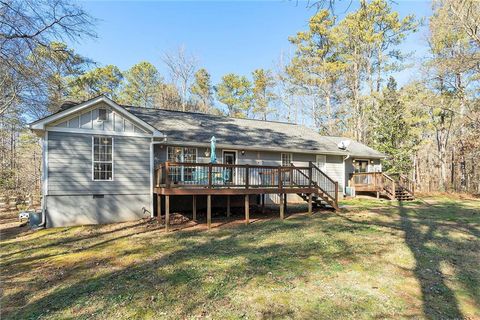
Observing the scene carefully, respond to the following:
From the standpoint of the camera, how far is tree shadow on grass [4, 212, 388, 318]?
4.41 metres

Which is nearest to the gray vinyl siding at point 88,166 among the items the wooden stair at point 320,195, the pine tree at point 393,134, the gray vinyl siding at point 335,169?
the wooden stair at point 320,195

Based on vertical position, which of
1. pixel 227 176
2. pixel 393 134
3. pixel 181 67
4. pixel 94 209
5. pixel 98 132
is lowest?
pixel 94 209

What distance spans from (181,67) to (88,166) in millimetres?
21849

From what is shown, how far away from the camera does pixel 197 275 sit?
548 cm

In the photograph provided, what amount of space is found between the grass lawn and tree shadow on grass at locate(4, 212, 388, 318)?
2 cm

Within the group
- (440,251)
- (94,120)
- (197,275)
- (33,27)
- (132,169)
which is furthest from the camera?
(132,169)

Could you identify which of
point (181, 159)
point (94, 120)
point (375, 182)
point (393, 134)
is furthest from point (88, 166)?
point (393, 134)

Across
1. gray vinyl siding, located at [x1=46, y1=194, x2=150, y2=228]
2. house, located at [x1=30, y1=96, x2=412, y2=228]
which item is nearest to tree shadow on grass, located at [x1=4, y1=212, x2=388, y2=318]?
house, located at [x1=30, y1=96, x2=412, y2=228]

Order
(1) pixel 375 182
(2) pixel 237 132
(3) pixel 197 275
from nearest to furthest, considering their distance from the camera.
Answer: (3) pixel 197 275 → (2) pixel 237 132 → (1) pixel 375 182

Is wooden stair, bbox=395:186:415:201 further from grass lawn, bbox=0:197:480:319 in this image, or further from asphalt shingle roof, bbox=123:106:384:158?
grass lawn, bbox=0:197:480:319

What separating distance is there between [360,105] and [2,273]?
2891cm

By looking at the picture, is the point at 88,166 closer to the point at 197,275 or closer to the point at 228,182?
the point at 228,182

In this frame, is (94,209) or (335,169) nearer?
(94,209)

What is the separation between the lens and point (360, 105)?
28203mm
